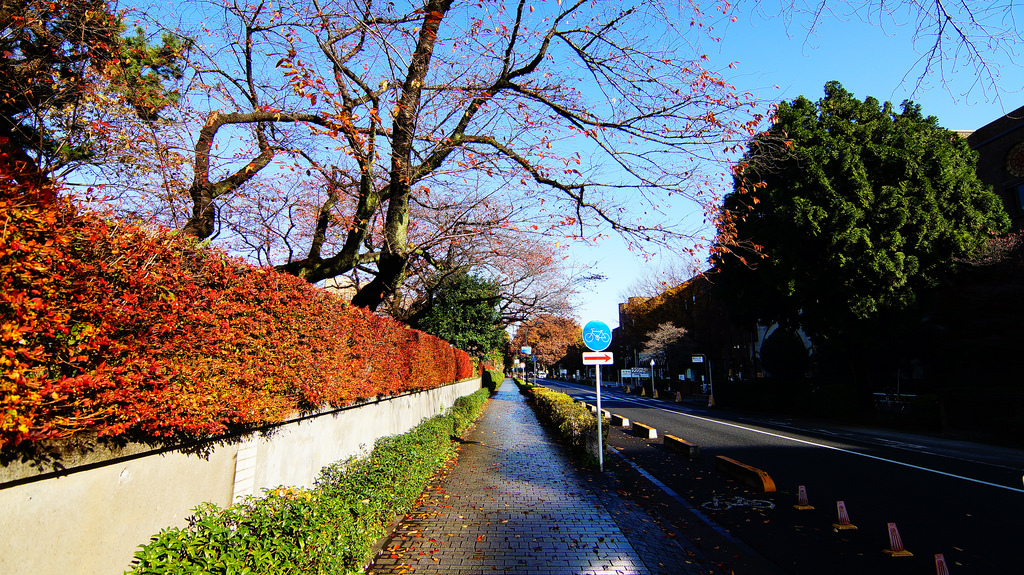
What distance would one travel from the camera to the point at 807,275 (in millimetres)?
20078

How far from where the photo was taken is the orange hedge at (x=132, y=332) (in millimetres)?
2350

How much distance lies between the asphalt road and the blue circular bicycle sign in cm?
275

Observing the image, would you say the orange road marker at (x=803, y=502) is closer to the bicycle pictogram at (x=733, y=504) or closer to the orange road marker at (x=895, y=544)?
the bicycle pictogram at (x=733, y=504)

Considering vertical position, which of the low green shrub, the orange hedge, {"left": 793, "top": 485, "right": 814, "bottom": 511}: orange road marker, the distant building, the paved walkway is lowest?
the paved walkway

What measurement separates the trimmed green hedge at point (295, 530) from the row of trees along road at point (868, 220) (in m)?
16.4

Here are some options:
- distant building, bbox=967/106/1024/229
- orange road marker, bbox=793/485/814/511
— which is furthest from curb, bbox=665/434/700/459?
distant building, bbox=967/106/1024/229

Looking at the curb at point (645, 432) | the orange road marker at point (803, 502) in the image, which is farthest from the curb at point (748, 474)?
the curb at point (645, 432)

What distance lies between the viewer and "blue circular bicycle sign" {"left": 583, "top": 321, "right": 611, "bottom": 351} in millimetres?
10180

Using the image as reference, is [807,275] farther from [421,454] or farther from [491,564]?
[491,564]

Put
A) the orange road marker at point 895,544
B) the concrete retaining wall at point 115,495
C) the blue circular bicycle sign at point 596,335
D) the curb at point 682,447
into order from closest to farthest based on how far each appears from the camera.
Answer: the concrete retaining wall at point 115,495 < the orange road marker at point 895,544 < the blue circular bicycle sign at point 596,335 < the curb at point 682,447

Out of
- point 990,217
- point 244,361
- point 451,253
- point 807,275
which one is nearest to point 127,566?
point 244,361

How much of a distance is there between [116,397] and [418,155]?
17.5 ft

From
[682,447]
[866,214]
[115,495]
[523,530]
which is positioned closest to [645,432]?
Result: [682,447]

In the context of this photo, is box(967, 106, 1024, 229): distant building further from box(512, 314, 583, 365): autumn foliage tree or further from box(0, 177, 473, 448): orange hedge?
box(0, 177, 473, 448): orange hedge
